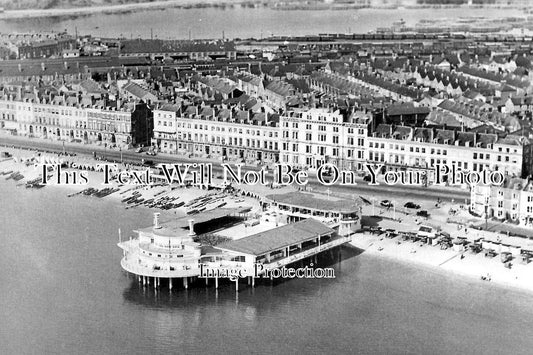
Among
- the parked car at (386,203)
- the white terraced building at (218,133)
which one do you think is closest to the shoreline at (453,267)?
the parked car at (386,203)

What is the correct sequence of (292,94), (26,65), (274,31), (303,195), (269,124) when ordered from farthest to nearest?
(274,31), (26,65), (292,94), (269,124), (303,195)

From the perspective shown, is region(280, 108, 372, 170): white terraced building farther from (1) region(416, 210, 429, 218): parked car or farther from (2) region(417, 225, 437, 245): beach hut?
(2) region(417, 225, 437, 245): beach hut

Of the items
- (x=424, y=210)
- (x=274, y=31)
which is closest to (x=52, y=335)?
(x=424, y=210)

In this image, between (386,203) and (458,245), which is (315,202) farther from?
(458,245)

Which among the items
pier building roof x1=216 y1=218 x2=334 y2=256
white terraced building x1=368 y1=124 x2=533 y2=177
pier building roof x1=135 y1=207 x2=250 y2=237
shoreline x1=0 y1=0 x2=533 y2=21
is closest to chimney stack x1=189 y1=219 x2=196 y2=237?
pier building roof x1=135 y1=207 x2=250 y2=237

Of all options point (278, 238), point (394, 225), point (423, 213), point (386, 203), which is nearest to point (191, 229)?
point (278, 238)

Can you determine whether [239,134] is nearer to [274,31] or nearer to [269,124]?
[269,124]

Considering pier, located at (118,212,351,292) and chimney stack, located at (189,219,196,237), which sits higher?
chimney stack, located at (189,219,196,237)
